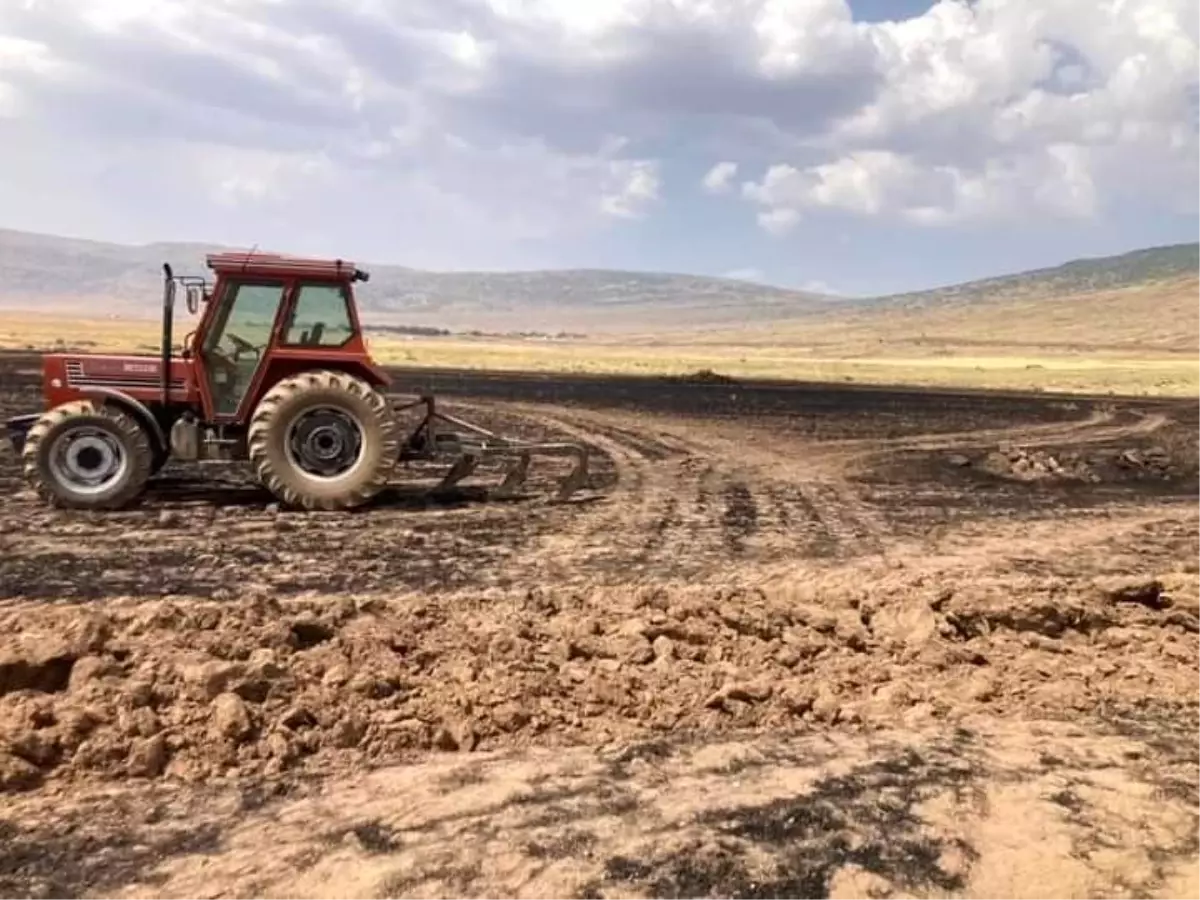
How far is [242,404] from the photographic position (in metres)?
10.8

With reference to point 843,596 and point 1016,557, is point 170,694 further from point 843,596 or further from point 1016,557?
point 1016,557

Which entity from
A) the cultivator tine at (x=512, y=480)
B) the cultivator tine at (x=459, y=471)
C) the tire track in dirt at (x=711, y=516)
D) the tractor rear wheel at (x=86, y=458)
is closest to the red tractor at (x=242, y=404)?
the tractor rear wheel at (x=86, y=458)

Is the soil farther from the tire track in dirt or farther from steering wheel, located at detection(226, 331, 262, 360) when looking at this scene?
steering wheel, located at detection(226, 331, 262, 360)

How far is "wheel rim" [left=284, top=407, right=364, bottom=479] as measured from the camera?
10.7 meters

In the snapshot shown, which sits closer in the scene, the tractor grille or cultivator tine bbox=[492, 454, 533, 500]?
the tractor grille

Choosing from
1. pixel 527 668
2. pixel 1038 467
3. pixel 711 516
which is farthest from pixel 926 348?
pixel 527 668

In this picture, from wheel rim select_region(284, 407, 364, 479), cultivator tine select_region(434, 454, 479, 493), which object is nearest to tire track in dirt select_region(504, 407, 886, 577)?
cultivator tine select_region(434, 454, 479, 493)

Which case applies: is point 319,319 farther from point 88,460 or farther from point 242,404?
point 88,460

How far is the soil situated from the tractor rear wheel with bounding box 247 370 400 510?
329 mm

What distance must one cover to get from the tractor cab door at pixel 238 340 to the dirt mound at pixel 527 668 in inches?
178

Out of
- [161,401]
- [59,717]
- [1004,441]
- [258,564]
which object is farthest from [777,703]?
[1004,441]

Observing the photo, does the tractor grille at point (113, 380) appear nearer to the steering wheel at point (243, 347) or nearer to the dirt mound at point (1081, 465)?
the steering wheel at point (243, 347)

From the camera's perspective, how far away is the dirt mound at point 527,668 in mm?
5121

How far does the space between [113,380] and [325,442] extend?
212cm
